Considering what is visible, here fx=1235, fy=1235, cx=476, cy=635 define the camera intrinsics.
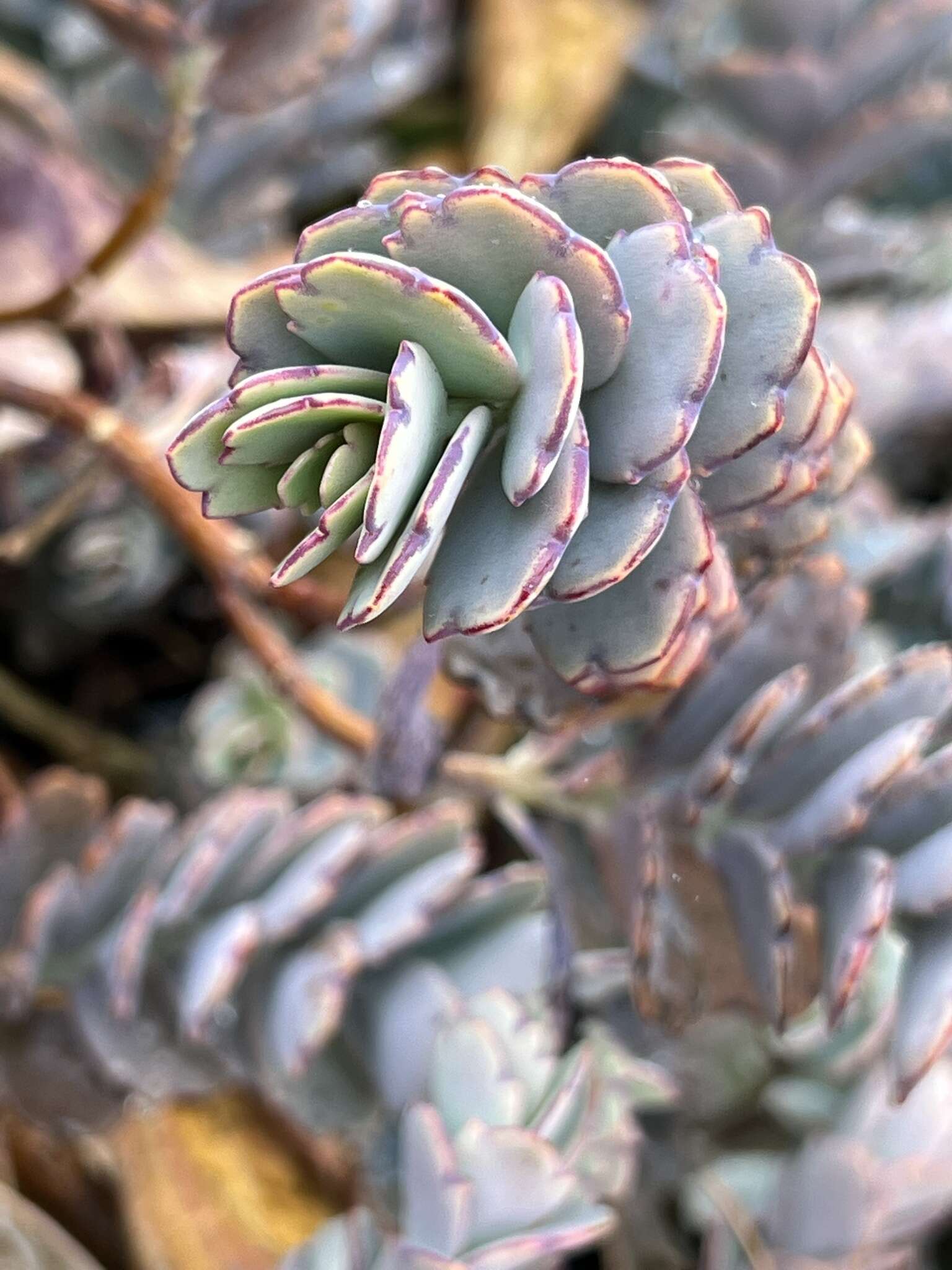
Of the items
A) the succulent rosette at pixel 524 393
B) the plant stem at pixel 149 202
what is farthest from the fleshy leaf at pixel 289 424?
the plant stem at pixel 149 202

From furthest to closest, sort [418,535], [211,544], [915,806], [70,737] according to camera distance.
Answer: [70,737] → [211,544] → [915,806] → [418,535]

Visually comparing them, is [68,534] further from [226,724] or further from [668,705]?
[668,705]

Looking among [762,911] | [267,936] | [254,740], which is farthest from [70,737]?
[762,911]

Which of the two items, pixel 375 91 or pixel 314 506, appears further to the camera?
pixel 375 91

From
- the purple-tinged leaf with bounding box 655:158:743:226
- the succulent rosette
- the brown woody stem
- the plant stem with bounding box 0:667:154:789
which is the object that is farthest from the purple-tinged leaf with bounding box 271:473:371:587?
the plant stem with bounding box 0:667:154:789

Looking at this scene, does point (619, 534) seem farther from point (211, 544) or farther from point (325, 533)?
point (211, 544)

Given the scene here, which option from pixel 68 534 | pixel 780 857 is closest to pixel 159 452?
pixel 68 534
